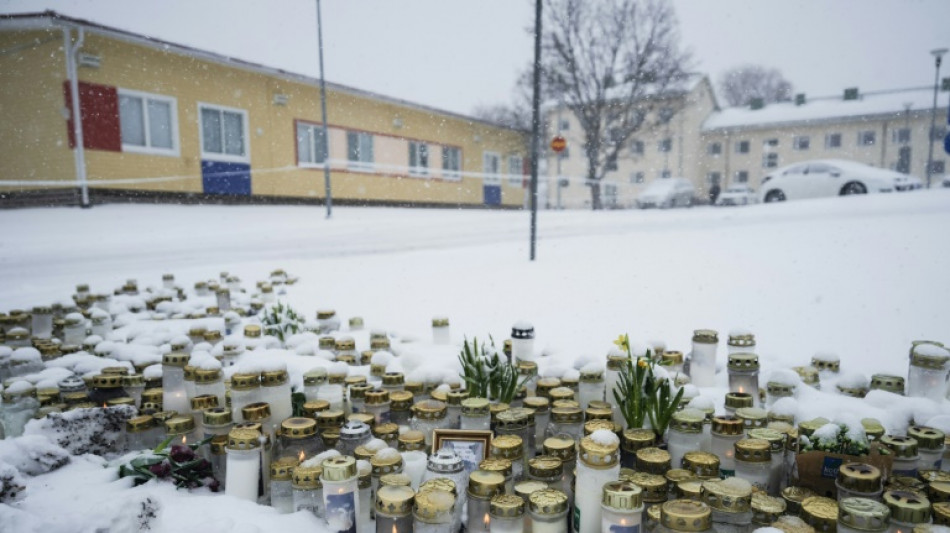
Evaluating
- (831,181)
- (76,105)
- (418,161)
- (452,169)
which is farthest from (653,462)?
(452,169)

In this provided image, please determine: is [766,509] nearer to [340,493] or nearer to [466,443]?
[466,443]

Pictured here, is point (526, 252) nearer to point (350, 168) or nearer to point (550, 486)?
point (550, 486)

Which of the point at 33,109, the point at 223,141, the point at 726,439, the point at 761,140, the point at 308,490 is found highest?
the point at 761,140

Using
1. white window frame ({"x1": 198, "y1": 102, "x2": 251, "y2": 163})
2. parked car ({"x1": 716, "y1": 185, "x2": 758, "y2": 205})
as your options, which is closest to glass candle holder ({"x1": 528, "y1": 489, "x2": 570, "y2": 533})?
white window frame ({"x1": 198, "y1": 102, "x2": 251, "y2": 163})

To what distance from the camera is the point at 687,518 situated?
1.33 meters

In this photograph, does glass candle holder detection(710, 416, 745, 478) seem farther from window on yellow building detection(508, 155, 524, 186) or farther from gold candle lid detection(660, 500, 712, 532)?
window on yellow building detection(508, 155, 524, 186)

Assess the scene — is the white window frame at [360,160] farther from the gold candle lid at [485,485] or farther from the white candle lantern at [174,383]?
the gold candle lid at [485,485]

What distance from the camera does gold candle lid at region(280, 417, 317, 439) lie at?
1955 mm

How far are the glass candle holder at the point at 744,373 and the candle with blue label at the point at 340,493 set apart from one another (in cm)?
172

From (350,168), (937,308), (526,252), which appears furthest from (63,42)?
(937,308)

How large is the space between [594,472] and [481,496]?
338 millimetres

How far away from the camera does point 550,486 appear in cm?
170

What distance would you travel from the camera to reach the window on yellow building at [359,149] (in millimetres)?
15239

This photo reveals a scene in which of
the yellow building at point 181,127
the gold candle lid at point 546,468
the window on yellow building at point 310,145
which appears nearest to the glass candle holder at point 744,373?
the gold candle lid at point 546,468
